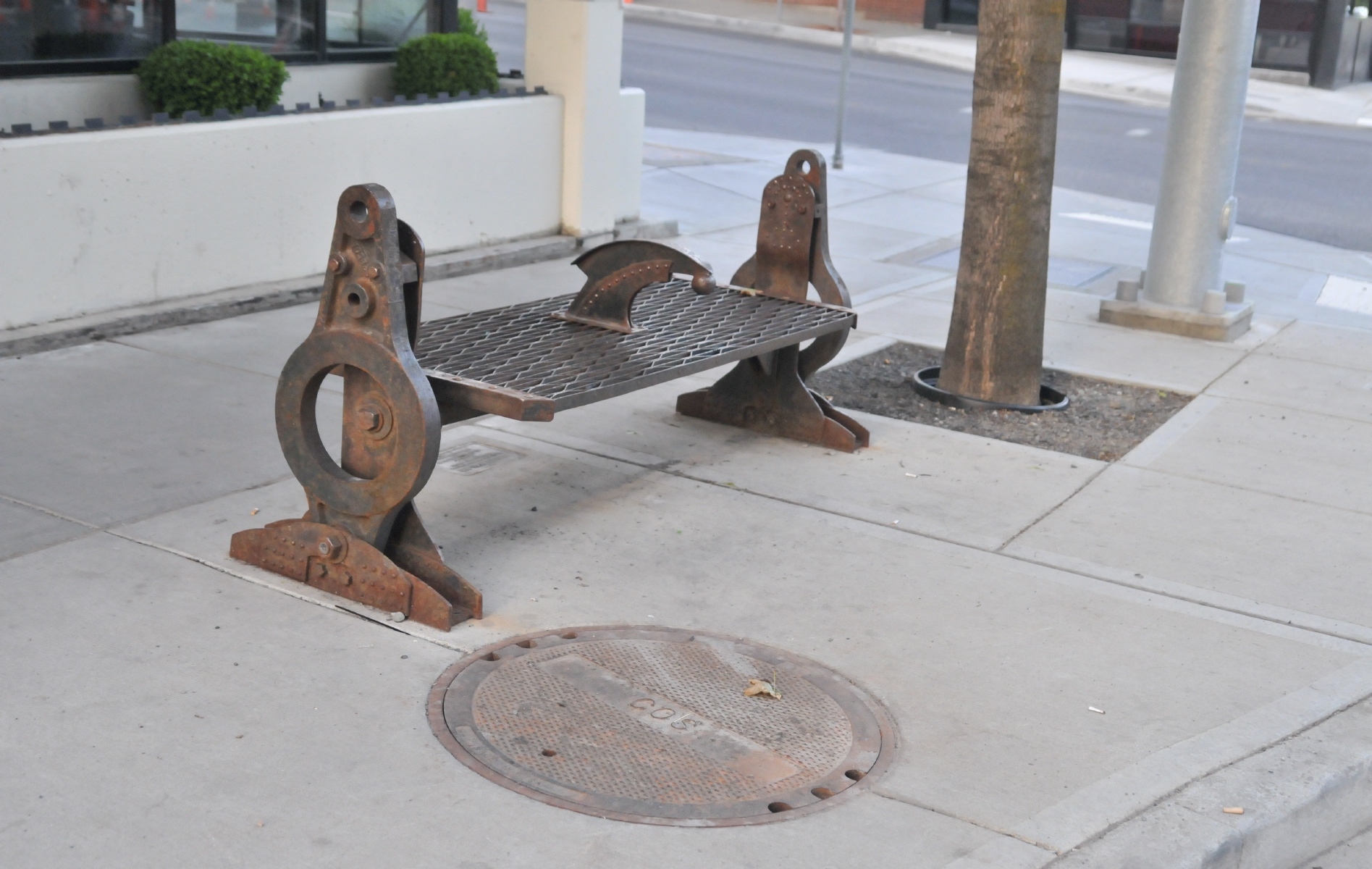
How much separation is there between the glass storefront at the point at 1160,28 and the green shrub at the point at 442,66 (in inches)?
825

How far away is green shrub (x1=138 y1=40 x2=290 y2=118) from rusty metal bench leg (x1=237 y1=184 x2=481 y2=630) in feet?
13.5

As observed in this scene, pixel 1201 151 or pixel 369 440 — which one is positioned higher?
pixel 1201 151

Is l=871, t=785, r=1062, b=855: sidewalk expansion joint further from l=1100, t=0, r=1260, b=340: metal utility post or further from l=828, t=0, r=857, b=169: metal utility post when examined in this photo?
l=828, t=0, r=857, b=169: metal utility post

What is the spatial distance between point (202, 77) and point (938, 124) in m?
12.6

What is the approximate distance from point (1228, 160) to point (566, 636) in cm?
547

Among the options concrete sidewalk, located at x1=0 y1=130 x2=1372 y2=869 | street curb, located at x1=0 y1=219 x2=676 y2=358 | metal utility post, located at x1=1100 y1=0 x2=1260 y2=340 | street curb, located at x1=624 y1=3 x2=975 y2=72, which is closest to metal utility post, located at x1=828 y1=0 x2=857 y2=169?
street curb, located at x1=0 y1=219 x2=676 y2=358

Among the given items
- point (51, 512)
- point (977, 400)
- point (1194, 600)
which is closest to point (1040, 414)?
point (977, 400)

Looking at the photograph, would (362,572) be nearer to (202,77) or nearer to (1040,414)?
(1040,414)

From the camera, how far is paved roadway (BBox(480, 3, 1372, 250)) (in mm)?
14594

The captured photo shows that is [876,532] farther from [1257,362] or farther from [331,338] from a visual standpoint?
[1257,362]

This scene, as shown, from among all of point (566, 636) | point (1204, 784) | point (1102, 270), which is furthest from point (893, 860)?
point (1102, 270)

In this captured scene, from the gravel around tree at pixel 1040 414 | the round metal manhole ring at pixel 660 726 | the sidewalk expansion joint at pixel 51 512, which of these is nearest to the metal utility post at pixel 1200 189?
the gravel around tree at pixel 1040 414

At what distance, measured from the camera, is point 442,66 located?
9398mm

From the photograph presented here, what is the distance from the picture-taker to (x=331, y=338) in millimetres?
4109
